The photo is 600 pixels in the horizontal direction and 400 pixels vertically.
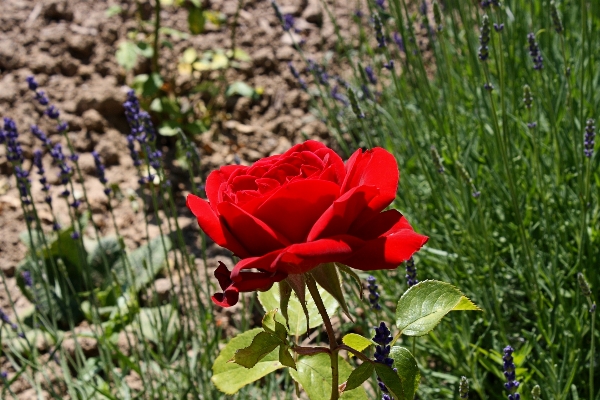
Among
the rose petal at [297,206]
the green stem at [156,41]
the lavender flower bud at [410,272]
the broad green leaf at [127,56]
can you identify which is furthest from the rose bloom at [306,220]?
the green stem at [156,41]

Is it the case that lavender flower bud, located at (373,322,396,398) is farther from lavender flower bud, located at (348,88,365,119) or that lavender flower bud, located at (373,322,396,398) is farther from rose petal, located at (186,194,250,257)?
lavender flower bud, located at (348,88,365,119)

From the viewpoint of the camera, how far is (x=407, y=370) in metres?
0.86

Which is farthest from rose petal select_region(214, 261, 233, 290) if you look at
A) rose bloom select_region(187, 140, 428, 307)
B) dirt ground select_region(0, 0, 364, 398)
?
dirt ground select_region(0, 0, 364, 398)

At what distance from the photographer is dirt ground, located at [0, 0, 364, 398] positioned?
324 cm

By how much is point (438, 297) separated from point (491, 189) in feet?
5.00

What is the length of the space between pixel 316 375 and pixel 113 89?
2.92 m

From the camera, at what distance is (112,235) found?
10.0 feet

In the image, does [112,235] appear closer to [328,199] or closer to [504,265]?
Result: [504,265]

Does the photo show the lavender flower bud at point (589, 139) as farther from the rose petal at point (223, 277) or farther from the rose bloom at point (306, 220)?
the rose petal at point (223, 277)

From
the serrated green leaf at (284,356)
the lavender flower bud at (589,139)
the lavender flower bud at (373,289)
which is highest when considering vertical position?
the serrated green leaf at (284,356)

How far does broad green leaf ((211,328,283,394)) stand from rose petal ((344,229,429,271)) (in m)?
0.24

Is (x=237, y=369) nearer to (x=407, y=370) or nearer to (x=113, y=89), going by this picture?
(x=407, y=370)

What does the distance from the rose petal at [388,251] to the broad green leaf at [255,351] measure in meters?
0.16

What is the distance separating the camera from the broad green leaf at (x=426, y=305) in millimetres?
865
